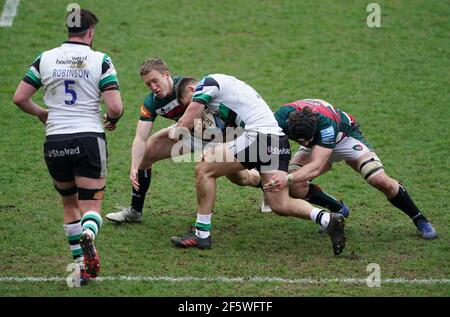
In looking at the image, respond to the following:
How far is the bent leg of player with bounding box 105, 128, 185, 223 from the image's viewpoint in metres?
9.22

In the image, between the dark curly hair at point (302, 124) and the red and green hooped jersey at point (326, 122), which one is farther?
the red and green hooped jersey at point (326, 122)

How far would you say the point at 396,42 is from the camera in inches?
593

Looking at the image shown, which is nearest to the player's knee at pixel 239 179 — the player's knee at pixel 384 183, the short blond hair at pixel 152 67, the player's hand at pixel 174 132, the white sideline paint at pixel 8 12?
the player's hand at pixel 174 132

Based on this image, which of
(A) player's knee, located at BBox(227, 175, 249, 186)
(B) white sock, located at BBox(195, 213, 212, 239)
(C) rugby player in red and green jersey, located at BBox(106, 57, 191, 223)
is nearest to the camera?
(B) white sock, located at BBox(195, 213, 212, 239)

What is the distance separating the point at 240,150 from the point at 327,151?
34.4 inches

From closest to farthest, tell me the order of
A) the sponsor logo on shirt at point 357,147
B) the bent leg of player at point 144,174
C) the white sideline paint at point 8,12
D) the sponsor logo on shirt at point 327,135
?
the sponsor logo on shirt at point 327,135 → the sponsor logo on shirt at point 357,147 → the bent leg of player at point 144,174 → the white sideline paint at point 8,12

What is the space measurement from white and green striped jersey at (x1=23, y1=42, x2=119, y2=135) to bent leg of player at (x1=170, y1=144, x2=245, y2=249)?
139 centimetres

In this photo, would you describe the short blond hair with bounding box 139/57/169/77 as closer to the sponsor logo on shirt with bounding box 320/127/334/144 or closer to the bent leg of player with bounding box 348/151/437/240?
the sponsor logo on shirt with bounding box 320/127/334/144

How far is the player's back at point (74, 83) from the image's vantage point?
717 centimetres

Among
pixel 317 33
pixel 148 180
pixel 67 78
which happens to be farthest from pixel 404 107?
pixel 67 78

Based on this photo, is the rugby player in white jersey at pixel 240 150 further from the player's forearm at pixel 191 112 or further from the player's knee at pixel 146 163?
the player's knee at pixel 146 163

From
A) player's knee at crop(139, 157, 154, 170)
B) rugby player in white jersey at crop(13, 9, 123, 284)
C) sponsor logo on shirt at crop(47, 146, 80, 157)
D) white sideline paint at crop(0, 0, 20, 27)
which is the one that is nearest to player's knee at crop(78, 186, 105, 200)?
rugby player in white jersey at crop(13, 9, 123, 284)

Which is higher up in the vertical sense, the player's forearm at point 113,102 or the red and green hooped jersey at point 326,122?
the player's forearm at point 113,102

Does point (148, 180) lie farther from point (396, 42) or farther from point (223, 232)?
point (396, 42)
